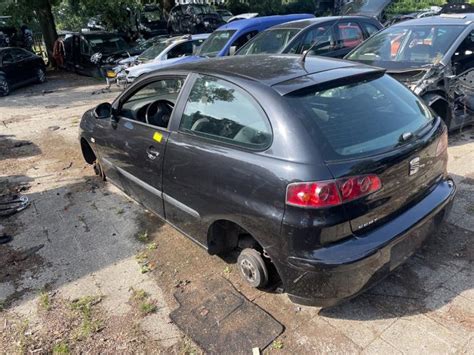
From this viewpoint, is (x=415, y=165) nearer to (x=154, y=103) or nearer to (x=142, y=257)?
(x=142, y=257)

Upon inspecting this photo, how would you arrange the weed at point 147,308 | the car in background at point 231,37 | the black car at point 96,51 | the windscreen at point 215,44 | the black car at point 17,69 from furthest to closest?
the black car at point 96,51
the black car at point 17,69
the windscreen at point 215,44
the car in background at point 231,37
the weed at point 147,308

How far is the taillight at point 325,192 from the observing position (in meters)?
2.26

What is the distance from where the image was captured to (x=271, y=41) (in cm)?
804

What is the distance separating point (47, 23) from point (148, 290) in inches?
703

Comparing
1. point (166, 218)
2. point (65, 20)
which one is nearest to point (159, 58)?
point (166, 218)

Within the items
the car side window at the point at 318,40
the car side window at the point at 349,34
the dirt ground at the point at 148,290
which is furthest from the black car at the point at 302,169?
the car side window at the point at 349,34

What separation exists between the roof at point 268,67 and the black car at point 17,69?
12.1m

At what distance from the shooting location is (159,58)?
1112cm

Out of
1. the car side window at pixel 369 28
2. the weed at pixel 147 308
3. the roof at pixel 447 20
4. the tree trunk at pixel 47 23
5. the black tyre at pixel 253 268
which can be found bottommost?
the weed at pixel 147 308

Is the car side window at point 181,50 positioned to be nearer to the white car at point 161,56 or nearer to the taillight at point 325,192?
the white car at point 161,56

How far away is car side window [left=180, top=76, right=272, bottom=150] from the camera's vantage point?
8.51ft

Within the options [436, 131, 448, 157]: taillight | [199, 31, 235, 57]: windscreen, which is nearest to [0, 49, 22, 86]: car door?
[199, 31, 235, 57]: windscreen

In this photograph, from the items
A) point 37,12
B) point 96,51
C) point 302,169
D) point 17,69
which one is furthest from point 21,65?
point 302,169

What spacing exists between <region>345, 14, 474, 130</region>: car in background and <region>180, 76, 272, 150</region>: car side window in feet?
10.6
